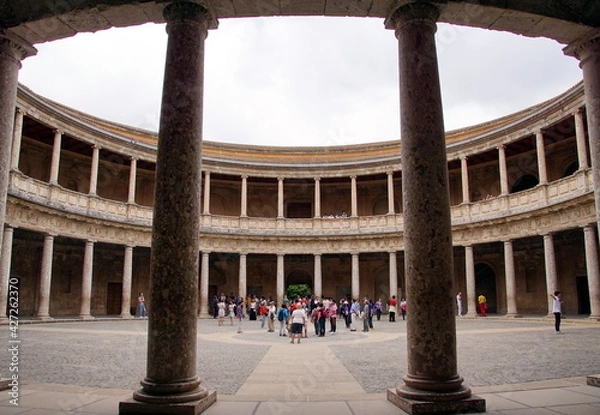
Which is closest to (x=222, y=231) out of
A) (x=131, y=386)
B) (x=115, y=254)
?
Result: (x=115, y=254)

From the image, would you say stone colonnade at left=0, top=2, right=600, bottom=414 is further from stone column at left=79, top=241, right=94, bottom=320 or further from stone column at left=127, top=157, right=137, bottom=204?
stone column at left=127, top=157, right=137, bottom=204

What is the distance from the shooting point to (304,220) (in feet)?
108

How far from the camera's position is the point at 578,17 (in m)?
7.00

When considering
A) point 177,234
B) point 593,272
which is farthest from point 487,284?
point 177,234

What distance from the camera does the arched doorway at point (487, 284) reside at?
31312mm

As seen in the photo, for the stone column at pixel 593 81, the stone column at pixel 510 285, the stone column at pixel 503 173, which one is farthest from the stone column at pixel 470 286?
the stone column at pixel 593 81

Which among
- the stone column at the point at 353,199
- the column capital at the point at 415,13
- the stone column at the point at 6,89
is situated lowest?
the stone column at the point at 6,89

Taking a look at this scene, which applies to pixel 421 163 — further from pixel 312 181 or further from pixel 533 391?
pixel 312 181

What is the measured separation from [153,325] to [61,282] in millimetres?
25678

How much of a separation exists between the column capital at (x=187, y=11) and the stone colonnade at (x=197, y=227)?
13 millimetres

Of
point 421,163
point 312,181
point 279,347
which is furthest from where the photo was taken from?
Answer: point 312,181

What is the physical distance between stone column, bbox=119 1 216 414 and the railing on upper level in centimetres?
1783

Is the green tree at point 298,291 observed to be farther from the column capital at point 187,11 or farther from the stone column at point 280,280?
the column capital at point 187,11

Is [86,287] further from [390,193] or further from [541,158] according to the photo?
[541,158]
